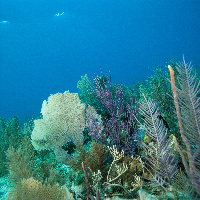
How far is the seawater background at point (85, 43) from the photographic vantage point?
87.4 meters

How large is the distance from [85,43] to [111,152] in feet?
470

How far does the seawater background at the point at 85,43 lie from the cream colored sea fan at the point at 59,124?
243ft

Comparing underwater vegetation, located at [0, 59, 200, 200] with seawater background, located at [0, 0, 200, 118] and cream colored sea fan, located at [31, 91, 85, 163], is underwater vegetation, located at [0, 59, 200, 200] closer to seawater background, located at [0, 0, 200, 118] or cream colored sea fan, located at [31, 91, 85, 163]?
cream colored sea fan, located at [31, 91, 85, 163]

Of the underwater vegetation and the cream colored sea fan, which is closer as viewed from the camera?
the underwater vegetation

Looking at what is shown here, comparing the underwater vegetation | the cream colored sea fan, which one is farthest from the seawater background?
the underwater vegetation

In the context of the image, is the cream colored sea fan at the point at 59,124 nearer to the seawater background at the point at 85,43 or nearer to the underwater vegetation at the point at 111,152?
the underwater vegetation at the point at 111,152

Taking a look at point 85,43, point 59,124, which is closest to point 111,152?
point 59,124

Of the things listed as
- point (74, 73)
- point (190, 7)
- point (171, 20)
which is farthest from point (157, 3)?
point (74, 73)

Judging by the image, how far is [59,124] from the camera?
→ 12.8 feet

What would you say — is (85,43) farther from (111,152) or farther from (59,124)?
(111,152)

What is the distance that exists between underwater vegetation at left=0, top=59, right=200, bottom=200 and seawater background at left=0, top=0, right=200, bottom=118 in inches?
2930

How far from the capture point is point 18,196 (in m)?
2.01

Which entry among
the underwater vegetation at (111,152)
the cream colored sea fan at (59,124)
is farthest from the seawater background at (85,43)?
the underwater vegetation at (111,152)

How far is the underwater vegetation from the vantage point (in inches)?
74.4
